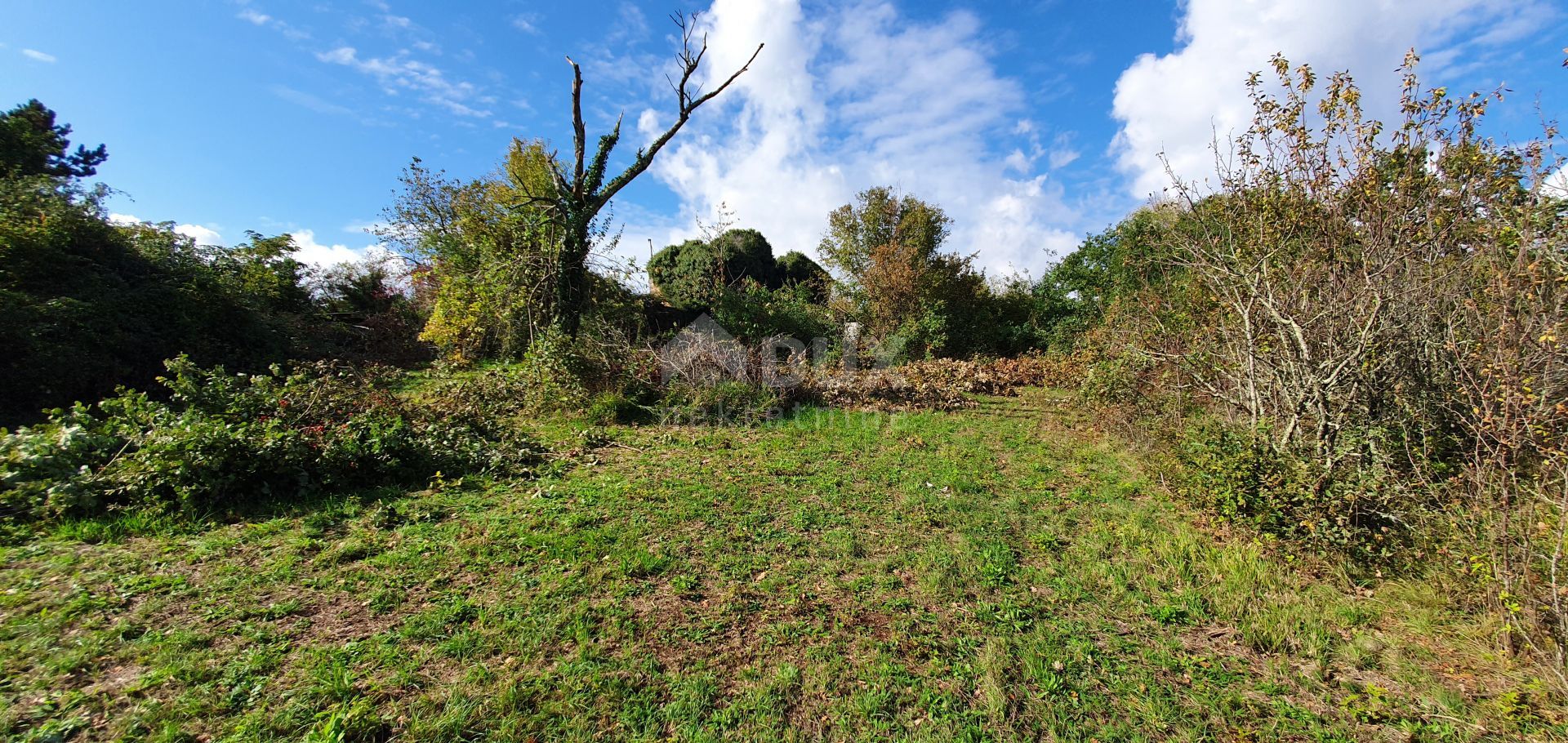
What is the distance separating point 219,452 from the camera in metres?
4.52

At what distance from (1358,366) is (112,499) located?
393 inches

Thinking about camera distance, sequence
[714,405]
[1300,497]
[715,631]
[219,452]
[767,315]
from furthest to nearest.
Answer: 1. [767,315]
2. [714,405]
3. [219,452]
4. [1300,497]
5. [715,631]

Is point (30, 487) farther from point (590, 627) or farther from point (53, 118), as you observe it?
point (53, 118)

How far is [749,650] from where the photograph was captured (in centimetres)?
304

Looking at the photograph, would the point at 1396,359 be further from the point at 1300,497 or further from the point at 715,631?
the point at 715,631

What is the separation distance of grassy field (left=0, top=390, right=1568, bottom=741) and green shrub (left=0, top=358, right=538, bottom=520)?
17.3 inches

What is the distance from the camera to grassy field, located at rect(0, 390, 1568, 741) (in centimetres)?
249

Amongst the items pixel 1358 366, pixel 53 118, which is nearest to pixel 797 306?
pixel 1358 366

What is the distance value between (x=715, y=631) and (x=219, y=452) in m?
4.65

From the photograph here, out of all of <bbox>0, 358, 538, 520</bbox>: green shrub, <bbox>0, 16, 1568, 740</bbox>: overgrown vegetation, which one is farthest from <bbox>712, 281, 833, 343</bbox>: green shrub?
<bbox>0, 358, 538, 520</bbox>: green shrub

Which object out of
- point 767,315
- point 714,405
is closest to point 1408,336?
point 714,405

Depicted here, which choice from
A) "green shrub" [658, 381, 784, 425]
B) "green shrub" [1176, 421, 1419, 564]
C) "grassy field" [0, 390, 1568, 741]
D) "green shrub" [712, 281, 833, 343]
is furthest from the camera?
"green shrub" [712, 281, 833, 343]

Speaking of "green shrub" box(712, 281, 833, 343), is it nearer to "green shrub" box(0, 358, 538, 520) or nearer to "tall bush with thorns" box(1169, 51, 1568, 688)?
"green shrub" box(0, 358, 538, 520)

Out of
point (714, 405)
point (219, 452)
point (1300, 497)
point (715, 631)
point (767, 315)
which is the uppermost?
point (767, 315)
